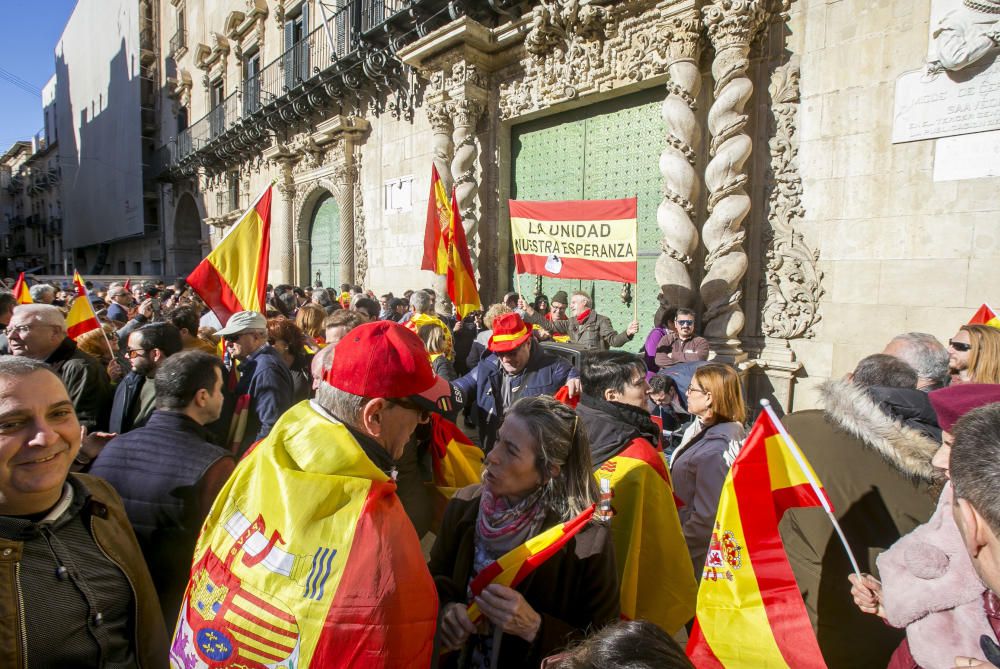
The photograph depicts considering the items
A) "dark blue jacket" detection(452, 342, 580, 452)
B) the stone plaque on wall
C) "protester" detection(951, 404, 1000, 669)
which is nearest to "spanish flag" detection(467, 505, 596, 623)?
"protester" detection(951, 404, 1000, 669)

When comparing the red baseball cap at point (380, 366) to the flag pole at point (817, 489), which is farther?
the flag pole at point (817, 489)

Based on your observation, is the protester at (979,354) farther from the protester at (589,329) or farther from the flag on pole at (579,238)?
the protester at (589,329)

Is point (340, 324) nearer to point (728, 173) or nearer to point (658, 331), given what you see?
point (658, 331)

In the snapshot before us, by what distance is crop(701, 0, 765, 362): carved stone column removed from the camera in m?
5.43

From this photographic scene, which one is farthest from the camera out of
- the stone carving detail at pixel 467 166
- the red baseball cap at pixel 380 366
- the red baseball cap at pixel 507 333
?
the stone carving detail at pixel 467 166

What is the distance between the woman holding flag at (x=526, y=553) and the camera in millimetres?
1397

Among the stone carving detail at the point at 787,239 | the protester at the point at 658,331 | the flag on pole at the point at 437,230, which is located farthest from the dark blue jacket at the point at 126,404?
the stone carving detail at the point at 787,239

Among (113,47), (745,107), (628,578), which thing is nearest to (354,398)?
(628,578)

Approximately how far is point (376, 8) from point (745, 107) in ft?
28.2

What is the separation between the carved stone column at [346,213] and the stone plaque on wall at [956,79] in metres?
10.2

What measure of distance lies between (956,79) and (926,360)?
3.38m

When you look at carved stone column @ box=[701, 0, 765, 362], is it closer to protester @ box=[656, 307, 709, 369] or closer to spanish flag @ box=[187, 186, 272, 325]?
protester @ box=[656, 307, 709, 369]

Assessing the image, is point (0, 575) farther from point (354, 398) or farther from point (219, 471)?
point (354, 398)

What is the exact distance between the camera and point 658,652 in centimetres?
85
